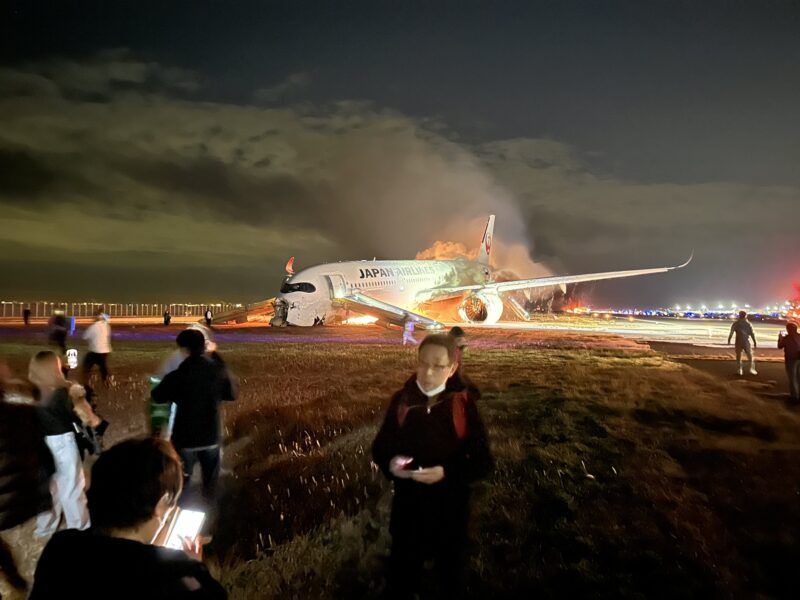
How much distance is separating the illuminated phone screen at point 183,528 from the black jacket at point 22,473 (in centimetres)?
386

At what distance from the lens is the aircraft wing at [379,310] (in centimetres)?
3478

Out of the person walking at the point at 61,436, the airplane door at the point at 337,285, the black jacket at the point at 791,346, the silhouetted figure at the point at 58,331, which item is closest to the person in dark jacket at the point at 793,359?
the black jacket at the point at 791,346

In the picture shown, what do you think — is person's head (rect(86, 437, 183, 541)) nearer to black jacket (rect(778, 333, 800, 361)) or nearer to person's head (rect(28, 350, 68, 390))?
person's head (rect(28, 350, 68, 390))

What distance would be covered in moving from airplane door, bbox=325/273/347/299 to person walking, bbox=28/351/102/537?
29.6 meters

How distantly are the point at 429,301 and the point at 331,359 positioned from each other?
2396cm

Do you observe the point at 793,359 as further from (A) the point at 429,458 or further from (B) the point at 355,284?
(B) the point at 355,284

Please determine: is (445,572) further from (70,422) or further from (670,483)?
(670,483)

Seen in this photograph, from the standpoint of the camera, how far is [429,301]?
1726 inches

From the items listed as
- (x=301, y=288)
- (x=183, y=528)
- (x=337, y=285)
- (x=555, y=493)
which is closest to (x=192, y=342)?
(x=183, y=528)

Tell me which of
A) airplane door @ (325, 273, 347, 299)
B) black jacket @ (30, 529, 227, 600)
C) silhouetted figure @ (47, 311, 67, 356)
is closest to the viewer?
black jacket @ (30, 529, 227, 600)

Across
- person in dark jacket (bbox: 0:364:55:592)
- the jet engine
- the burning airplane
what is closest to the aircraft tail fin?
the burning airplane

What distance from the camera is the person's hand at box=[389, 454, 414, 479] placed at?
12.1ft

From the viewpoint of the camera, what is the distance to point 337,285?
35.7 meters

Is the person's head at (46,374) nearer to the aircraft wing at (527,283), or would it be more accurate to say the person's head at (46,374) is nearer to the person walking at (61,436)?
the person walking at (61,436)
